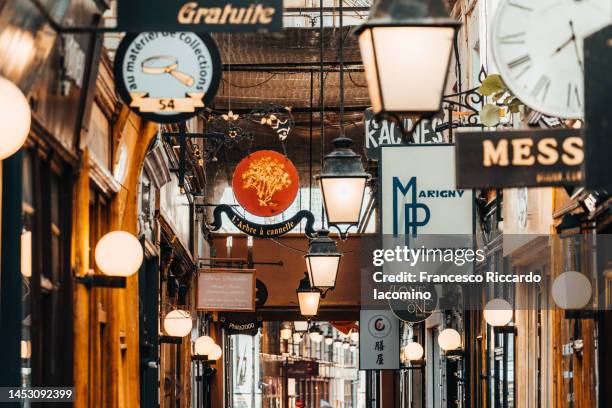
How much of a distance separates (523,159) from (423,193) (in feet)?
23.3

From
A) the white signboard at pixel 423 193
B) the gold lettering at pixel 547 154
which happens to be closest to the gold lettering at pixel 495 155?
the gold lettering at pixel 547 154

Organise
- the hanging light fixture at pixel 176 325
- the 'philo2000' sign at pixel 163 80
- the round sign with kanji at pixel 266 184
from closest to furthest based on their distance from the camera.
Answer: the 'philo2000' sign at pixel 163 80, the hanging light fixture at pixel 176 325, the round sign with kanji at pixel 266 184

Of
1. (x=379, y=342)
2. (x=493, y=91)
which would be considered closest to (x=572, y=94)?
(x=493, y=91)

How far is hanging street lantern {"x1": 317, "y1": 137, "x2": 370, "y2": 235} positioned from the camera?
984cm

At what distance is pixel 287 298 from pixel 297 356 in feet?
114

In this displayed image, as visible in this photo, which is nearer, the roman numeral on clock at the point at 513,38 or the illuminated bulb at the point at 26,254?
the roman numeral on clock at the point at 513,38

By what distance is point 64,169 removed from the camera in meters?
8.41

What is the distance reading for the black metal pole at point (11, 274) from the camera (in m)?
6.28

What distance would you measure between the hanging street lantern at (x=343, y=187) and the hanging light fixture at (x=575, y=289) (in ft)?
5.44

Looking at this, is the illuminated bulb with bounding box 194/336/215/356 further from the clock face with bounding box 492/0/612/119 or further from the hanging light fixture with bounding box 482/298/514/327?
the clock face with bounding box 492/0/612/119

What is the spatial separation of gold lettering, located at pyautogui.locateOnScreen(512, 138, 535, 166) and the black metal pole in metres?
2.52

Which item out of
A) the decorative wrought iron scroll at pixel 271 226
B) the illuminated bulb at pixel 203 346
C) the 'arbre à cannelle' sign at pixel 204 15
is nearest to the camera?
the 'arbre à cannelle' sign at pixel 204 15

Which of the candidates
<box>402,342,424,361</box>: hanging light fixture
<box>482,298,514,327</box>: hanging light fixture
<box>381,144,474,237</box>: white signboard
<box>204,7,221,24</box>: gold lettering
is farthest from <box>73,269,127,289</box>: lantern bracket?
<box>402,342,424,361</box>: hanging light fixture

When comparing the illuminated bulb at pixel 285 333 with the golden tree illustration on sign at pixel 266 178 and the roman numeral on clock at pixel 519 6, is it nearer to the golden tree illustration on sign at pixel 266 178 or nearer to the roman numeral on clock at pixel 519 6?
the golden tree illustration on sign at pixel 266 178
